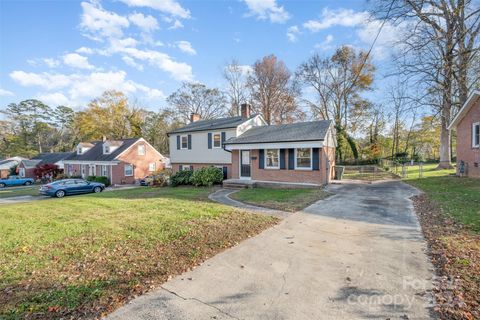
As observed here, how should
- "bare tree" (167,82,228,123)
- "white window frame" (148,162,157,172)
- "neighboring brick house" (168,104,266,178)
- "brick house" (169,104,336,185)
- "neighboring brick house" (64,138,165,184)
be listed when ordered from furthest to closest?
1. "bare tree" (167,82,228,123)
2. "white window frame" (148,162,157,172)
3. "neighboring brick house" (64,138,165,184)
4. "neighboring brick house" (168,104,266,178)
5. "brick house" (169,104,336,185)

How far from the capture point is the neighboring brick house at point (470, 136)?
48.2 ft

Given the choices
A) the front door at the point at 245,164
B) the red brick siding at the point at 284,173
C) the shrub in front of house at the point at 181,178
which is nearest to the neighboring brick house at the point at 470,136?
the red brick siding at the point at 284,173

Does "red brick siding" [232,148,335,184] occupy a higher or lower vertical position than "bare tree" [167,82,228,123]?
lower

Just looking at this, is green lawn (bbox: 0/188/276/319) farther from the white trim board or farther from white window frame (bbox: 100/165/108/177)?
white window frame (bbox: 100/165/108/177)

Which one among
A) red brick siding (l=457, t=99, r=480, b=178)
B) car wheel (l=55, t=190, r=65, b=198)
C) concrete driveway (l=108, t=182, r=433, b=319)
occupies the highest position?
red brick siding (l=457, t=99, r=480, b=178)

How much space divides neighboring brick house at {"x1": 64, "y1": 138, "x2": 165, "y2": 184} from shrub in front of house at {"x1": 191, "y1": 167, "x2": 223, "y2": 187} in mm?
14244

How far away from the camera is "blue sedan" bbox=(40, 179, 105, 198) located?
18812mm

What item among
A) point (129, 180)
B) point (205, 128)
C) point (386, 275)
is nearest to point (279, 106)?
point (205, 128)

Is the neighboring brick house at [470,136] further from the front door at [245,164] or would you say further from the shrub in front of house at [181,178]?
the shrub in front of house at [181,178]

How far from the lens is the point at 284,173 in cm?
1609

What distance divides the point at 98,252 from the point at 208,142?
53.9 feet

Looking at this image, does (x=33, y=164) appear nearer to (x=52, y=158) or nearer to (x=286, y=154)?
(x=52, y=158)

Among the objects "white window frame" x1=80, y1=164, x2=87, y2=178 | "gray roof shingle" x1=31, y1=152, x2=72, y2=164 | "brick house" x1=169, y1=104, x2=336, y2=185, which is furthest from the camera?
"gray roof shingle" x1=31, y1=152, x2=72, y2=164

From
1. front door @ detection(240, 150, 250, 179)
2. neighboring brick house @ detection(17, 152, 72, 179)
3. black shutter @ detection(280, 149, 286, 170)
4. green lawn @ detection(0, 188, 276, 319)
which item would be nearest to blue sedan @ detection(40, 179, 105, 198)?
green lawn @ detection(0, 188, 276, 319)
